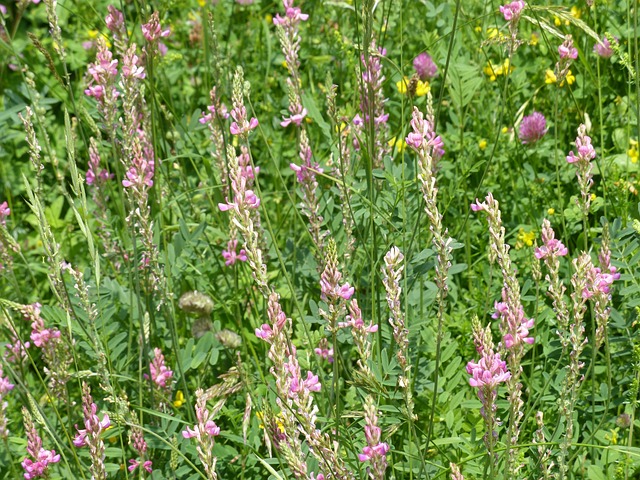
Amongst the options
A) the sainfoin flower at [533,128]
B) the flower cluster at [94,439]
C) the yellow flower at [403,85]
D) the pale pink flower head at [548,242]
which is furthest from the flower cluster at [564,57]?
the flower cluster at [94,439]

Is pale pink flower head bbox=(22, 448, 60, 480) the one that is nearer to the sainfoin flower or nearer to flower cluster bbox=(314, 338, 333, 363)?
flower cluster bbox=(314, 338, 333, 363)

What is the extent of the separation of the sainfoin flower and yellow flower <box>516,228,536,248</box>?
1.52 ft

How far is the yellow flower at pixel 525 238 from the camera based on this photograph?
2.99m

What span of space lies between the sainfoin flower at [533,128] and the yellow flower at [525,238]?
1.52ft

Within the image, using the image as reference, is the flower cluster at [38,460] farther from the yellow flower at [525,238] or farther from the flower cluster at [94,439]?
the yellow flower at [525,238]

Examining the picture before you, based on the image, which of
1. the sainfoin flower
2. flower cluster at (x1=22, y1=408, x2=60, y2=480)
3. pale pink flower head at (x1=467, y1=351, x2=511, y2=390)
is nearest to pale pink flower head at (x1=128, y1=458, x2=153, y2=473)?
flower cluster at (x1=22, y1=408, x2=60, y2=480)

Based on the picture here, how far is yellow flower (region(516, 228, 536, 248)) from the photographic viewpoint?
2.99m

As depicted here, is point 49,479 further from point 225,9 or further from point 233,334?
point 225,9

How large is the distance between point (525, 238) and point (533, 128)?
537 mm

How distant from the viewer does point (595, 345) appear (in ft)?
6.16

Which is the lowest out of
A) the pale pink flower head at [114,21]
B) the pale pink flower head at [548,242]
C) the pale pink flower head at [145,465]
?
the pale pink flower head at [145,465]

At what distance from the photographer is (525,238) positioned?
300 cm

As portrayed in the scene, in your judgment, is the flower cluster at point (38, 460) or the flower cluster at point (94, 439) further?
the flower cluster at point (38, 460)

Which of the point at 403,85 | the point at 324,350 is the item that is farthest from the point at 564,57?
the point at 324,350
